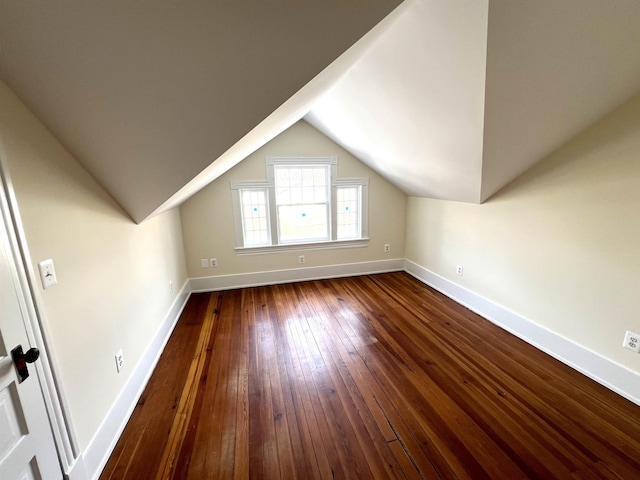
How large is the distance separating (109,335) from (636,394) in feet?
11.3

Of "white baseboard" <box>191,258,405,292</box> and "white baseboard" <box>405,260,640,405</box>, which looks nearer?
"white baseboard" <box>405,260,640,405</box>

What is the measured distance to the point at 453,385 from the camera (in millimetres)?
2062

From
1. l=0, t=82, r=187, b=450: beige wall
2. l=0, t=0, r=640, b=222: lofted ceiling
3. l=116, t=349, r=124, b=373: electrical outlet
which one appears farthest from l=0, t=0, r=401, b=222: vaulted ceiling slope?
l=116, t=349, r=124, b=373: electrical outlet

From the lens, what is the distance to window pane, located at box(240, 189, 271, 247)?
3957 millimetres

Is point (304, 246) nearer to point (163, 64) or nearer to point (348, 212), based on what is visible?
point (348, 212)

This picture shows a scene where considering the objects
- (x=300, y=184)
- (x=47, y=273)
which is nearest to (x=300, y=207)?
(x=300, y=184)

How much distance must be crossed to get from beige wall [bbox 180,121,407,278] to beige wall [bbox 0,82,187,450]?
1.63 m

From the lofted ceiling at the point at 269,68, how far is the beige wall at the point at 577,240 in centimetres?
25

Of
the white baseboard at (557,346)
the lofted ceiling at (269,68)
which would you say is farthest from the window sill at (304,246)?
the lofted ceiling at (269,68)

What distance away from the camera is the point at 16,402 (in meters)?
1.03

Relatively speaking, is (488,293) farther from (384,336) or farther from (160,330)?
(160,330)

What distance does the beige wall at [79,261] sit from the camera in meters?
1.17

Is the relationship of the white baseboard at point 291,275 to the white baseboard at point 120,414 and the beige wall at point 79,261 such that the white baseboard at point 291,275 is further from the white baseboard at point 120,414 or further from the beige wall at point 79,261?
the beige wall at point 79,261

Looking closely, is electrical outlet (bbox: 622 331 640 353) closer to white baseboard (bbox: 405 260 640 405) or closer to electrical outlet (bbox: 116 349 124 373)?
white baseboard (bbox: 405 260 640 405)
